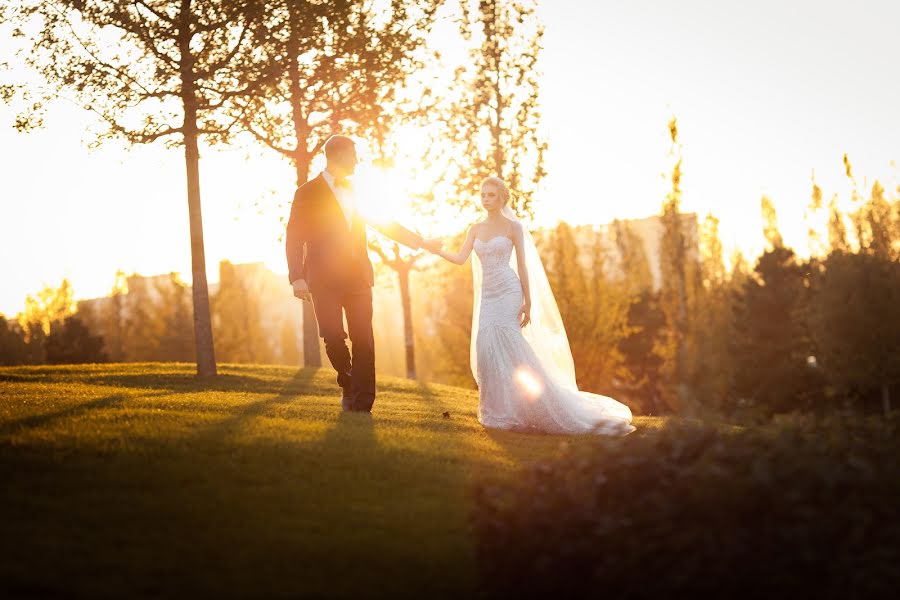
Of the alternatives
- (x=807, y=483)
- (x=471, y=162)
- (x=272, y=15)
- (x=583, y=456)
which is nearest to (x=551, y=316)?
(x=583, y=456)

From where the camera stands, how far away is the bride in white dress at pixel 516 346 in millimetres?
11688

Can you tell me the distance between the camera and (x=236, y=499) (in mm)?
6707

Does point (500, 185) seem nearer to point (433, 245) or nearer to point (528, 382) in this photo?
point (433, 245)

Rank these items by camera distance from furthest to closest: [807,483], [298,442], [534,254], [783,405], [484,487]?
[783,405], [534,254], [298,442], [484,487], [807,483]

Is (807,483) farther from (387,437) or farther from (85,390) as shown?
(85,390)

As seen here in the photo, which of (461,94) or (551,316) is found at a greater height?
(461,94)

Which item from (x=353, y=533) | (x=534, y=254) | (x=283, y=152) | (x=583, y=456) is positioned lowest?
(x=353, y=533)

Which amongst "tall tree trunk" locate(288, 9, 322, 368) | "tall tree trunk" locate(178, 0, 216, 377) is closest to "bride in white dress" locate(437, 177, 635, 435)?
"tall tree trunk" locate(288, 9, 322, 368)

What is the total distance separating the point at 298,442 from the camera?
8.71 m

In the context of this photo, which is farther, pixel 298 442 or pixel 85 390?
pixel 85 390

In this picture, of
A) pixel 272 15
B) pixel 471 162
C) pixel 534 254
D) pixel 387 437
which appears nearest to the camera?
pixel 387 437

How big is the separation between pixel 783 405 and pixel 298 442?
43606mm

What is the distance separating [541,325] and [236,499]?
6710 millimetres

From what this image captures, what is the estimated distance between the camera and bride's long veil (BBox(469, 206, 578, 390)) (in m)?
12.2
